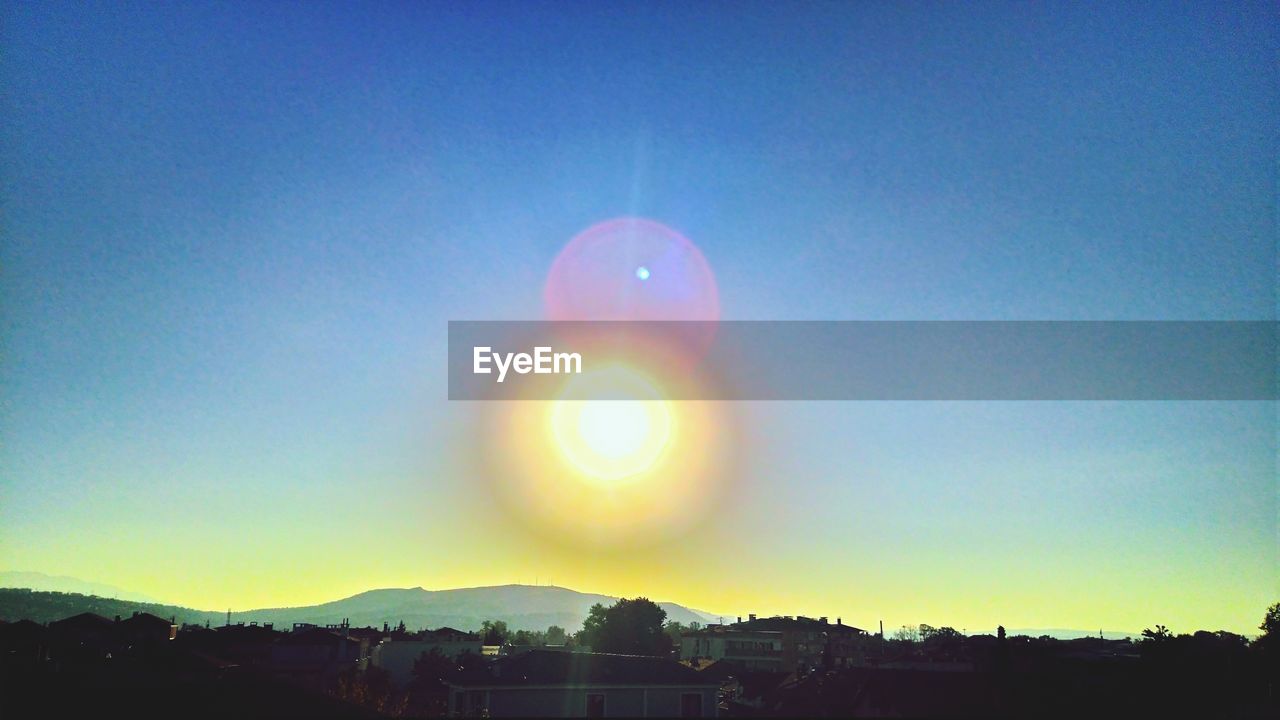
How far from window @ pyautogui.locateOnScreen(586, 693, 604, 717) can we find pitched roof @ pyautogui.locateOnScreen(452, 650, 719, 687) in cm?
64

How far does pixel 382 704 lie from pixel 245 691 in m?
15.3

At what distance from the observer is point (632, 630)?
317 feet

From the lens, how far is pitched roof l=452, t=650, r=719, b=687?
128ft

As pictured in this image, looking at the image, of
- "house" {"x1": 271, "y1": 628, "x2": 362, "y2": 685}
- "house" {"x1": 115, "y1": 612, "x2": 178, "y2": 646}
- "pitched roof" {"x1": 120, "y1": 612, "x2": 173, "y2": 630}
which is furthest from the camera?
"pitched roof" {"x1": 120, "y1": 612, "x2": 173, "y2": 630}

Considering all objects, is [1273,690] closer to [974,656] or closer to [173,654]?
[974,656]

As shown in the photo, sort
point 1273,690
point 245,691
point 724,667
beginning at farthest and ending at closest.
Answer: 1. point 724,667
2. point 1273,690
3. point 245,691

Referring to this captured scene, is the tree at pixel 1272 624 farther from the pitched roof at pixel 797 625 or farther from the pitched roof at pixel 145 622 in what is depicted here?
the pitched roof at pixel 145 622

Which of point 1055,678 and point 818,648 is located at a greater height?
point 1055,678

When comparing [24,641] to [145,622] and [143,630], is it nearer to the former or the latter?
[143,630]

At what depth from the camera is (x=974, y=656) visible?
54062mm

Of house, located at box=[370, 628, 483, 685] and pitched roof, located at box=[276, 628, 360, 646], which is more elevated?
pitched roof, located at box=[276, 628, 360, 646]

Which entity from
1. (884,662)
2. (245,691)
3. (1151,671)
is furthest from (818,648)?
(245,691)

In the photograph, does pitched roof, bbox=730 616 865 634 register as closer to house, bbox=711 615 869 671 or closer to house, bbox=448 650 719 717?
house, bbox=711 615 869 671

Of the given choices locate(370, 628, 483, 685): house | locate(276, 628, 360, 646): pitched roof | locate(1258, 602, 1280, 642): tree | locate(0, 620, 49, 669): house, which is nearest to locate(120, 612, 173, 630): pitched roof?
locate(0, 620, 49, 669): house
